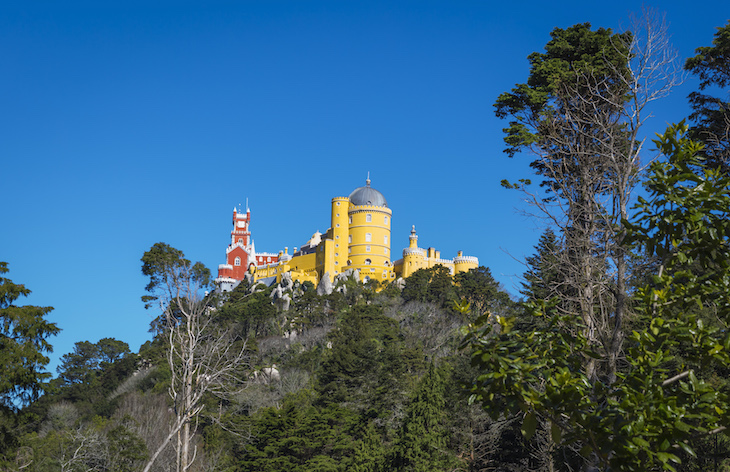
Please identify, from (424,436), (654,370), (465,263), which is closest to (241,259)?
(465,263)

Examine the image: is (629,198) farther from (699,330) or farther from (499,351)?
(499,351)

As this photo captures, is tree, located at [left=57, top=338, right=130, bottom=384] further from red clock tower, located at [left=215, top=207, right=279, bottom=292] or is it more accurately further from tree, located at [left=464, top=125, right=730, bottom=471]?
tree, located at [left=464, top=125, right=730, bottom=471]

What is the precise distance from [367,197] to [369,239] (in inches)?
218

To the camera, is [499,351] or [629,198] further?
[629,198]

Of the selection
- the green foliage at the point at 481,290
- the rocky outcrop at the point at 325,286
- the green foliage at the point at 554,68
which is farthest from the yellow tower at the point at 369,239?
the green foliage at the point at 554,68

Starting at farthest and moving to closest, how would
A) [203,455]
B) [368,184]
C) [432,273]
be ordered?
[368,184] → [432,273] → [203,455]

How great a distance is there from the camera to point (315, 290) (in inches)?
2896

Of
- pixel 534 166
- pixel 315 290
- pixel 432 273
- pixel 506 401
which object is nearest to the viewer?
pixel 506 401

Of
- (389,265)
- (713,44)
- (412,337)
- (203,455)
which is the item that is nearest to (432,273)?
(389,265)

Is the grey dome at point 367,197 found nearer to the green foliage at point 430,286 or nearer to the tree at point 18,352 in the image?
the green foliage at point 430,286

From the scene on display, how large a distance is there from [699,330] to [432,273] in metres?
60.4

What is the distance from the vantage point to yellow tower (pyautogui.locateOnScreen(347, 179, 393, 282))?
246 feet

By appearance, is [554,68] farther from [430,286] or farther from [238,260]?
[238,260]

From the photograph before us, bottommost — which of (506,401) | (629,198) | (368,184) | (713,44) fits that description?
(506,401)
